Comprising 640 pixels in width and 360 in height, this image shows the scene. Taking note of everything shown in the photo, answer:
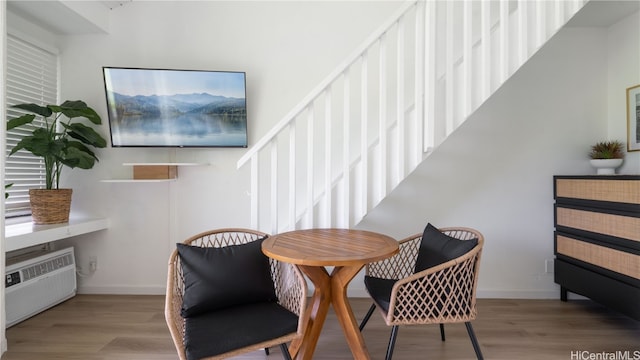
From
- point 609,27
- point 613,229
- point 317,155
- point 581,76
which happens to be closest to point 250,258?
point 317,155

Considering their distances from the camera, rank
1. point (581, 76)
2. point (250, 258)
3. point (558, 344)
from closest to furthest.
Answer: point (250, 258) < point (558, 344) < point (581, 76)

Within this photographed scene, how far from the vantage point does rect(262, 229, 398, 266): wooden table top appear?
137 centimetres

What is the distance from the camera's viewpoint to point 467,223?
2691 mm

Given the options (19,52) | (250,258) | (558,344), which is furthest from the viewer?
(19,52)

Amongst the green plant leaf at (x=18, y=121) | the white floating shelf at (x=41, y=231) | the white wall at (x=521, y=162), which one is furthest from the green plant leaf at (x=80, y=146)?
the white wall at (x=521, y=162)

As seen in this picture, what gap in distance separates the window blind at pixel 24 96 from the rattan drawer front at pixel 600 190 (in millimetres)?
4570

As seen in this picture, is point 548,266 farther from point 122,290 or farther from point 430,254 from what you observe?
point 122,290

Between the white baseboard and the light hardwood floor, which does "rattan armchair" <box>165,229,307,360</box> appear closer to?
the light hardwood floor

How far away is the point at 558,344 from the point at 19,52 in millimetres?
4696

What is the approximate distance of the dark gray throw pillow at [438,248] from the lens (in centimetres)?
166

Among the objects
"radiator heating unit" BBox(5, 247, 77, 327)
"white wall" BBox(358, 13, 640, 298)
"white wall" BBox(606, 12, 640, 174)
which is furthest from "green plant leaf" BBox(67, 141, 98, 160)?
"white wall" BBox(606, 12, 640, 174)

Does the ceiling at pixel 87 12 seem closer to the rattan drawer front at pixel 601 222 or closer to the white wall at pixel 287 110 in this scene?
the white wall at pixel 287 110

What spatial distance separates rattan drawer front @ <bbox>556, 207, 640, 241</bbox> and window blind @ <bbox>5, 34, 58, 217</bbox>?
4.58m

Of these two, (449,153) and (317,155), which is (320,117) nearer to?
(317,155)
